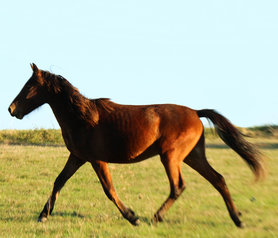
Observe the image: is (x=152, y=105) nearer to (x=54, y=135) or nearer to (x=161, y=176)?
(x=161, y=176)

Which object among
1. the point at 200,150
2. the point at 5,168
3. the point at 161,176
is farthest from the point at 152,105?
the point at 5,168

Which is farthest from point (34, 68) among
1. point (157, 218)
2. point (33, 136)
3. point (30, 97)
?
point (33, 136)

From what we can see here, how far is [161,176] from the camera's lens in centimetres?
1275

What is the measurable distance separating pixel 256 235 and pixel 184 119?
2.14 m

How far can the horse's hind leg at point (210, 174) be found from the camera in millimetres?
6348

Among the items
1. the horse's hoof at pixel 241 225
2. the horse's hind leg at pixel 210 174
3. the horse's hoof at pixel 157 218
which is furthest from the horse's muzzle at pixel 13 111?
the horse's hoof at pixel 241 225

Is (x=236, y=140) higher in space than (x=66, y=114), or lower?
lower

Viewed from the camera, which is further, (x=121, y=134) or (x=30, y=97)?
(x=30, y=97)

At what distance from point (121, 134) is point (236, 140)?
6.91 feet

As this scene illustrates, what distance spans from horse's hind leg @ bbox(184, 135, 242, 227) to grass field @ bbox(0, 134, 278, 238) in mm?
245

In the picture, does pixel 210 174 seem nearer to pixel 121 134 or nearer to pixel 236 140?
pixel 236 140

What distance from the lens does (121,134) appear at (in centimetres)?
650

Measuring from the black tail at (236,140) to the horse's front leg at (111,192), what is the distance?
201 cm

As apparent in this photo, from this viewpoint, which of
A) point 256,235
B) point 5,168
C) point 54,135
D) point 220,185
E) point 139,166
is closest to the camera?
point 256,235
